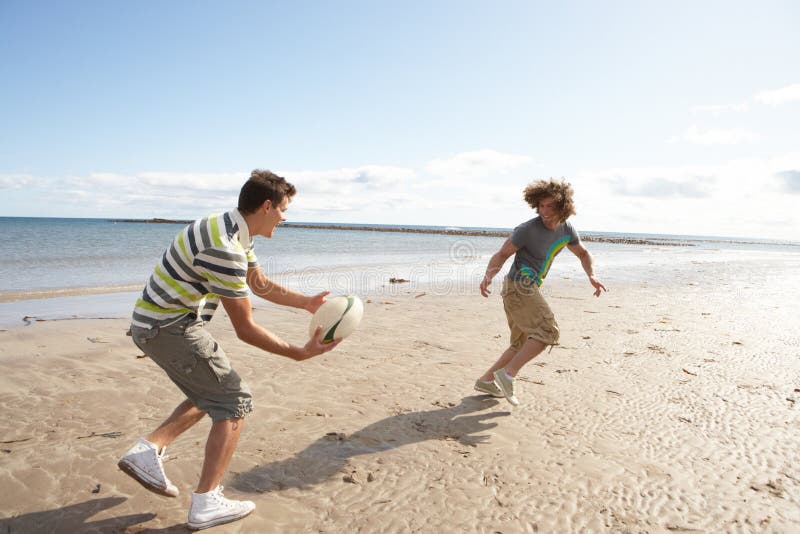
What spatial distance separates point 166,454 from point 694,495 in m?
3.77

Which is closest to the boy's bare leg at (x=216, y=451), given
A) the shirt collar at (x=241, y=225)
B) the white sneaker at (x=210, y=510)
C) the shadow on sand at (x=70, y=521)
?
the white sneaker at (x=210, y=510)

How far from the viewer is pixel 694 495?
328 cm

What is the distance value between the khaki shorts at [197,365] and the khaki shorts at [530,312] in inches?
111

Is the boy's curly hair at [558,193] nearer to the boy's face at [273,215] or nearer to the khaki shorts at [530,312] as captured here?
the khaki shorts at [530,312]

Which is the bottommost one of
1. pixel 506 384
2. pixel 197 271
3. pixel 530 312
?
pixel 506 384

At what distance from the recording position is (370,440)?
408cm

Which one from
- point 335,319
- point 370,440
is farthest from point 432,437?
point 335,319

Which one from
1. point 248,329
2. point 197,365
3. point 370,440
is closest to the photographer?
point 248,329

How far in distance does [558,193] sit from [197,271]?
134 inches

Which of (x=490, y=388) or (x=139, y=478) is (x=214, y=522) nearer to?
(x=139, y=478)

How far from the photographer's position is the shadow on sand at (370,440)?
11.3 ft

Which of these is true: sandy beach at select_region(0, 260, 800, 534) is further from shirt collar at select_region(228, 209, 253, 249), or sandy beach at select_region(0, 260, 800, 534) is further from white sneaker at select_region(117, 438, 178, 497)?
shirt collar at select_region(228, 209, 253, 249)

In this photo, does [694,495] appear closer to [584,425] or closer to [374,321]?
[584,425]

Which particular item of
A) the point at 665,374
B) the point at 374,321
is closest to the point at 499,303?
the point at 374,321
